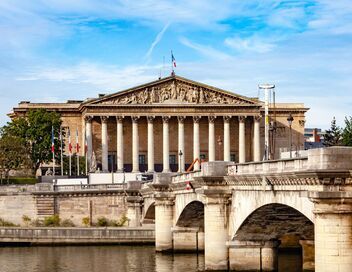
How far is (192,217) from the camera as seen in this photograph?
7069 cm

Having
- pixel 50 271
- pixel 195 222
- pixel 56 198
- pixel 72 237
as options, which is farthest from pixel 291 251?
pixel 56 198

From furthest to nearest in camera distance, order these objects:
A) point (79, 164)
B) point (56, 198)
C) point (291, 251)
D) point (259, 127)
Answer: point (259, 127) < point (79, 164) < point (56, 198) < point (291, 251)

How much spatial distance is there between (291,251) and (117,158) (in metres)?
82.3

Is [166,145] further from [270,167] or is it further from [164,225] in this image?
[270,167]

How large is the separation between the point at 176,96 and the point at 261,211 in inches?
4089

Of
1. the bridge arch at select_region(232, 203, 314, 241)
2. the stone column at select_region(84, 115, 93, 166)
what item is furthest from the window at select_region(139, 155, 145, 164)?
the bridge arch at select_region(232, 203, 314, 241)

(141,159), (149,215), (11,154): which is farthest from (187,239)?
(141,159)

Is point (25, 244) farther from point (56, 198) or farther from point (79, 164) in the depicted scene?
point (79, 164)

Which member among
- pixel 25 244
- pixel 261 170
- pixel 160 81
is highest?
pixel 160 81

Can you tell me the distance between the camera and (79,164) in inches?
5630

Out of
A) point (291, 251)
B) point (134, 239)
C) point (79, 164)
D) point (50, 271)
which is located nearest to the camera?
point (50, 271)

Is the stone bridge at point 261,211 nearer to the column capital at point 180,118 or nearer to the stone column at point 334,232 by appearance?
the stone column at point 334,232

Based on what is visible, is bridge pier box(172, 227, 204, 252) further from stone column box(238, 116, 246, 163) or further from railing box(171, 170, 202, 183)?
stone column box(238, 116, 246, 163)

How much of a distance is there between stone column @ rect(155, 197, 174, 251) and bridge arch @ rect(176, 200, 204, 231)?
1183mm
